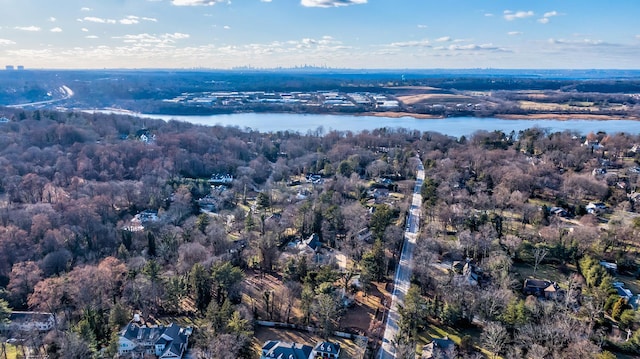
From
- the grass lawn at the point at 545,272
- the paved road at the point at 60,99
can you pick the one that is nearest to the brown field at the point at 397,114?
the grass lawn at the point at 545,272

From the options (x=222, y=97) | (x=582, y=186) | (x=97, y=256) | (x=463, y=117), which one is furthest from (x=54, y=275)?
(x=222, y=97)

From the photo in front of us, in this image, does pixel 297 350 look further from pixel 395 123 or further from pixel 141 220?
pixel 395 123

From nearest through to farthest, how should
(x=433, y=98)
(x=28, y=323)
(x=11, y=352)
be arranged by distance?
(x=11, y=352) < (x=28, y=323) < (x=433, y=98)

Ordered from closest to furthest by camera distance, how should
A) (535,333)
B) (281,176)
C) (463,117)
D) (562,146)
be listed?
(535,333), (281,176), (562,146), (463,117)

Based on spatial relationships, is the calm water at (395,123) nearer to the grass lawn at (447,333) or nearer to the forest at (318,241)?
the forest at (318,241)

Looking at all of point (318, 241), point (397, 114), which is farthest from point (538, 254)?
point (397, 114)

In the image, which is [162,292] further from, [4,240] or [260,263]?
[4,240]

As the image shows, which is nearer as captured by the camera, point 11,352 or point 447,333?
point 11,352
